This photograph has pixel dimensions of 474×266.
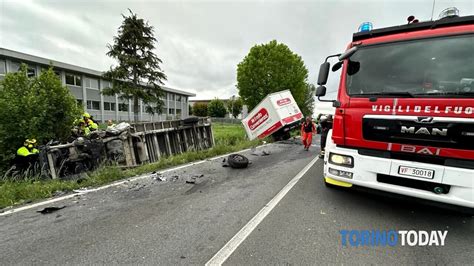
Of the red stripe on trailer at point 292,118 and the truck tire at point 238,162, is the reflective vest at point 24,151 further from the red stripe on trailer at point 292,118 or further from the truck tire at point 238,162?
the red stripe on trailer at point 292,118

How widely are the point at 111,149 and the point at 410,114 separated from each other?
7.38 m

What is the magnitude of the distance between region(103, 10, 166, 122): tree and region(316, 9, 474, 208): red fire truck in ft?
76.1

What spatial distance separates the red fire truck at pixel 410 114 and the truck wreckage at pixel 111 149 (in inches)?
238

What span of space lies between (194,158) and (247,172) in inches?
99.5

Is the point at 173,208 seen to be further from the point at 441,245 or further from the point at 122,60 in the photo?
the point at 122,60

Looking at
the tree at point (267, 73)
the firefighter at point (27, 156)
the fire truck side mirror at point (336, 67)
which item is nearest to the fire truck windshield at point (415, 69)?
the fire truck side mirror at point (336, 67)

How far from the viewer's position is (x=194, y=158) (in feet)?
25.9

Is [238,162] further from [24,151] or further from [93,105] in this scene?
[93,105]

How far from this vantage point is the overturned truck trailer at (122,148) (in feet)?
20.0

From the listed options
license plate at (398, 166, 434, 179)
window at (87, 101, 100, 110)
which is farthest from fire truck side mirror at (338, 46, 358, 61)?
window at (87, 101, 100, 110)

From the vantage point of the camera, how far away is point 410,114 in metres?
2.78

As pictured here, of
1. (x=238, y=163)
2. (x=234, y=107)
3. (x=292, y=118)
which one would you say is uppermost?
(x=234, y=107)

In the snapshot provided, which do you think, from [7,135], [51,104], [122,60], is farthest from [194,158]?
[122,60]

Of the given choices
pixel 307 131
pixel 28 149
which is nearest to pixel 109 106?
pixel 28 149
